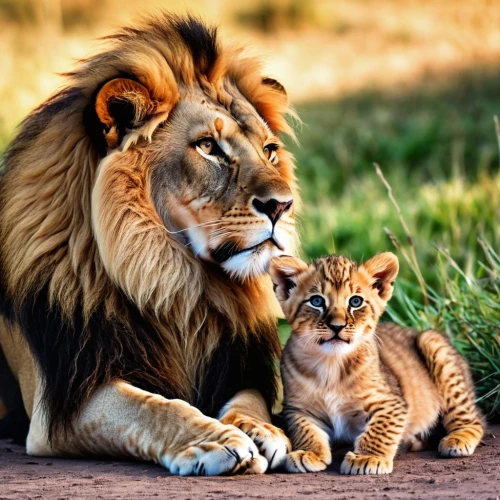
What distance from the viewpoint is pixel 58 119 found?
3.87 meters

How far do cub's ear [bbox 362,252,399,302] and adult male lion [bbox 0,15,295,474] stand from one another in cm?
30

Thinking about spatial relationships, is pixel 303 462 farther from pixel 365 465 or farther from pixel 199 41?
pixel 199 41

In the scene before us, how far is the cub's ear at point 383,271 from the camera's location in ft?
12.0

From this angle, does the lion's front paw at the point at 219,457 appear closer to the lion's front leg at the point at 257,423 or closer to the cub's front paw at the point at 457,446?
the lion's front leg at the point at 257,423

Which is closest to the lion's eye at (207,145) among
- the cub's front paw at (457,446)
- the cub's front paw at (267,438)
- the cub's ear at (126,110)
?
the cub's ear at (126,110)

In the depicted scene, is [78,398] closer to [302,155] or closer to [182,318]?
[182,318]

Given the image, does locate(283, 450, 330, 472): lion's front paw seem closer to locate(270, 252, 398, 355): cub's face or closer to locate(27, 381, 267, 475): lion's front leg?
locate(27, 381, 267, 475): lion's front leg

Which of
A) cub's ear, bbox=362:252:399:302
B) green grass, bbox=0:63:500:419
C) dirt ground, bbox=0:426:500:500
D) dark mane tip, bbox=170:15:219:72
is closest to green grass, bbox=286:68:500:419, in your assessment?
green grass, bbox=0:63:500:419

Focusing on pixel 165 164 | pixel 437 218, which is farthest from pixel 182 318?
pixel 437 218

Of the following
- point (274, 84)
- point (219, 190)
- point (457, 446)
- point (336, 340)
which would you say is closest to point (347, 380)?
point (336, 340)

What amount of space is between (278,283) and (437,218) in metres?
3.31

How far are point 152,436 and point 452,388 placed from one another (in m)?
1.15

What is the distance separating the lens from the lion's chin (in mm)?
3617

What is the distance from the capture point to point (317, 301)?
137 inches
